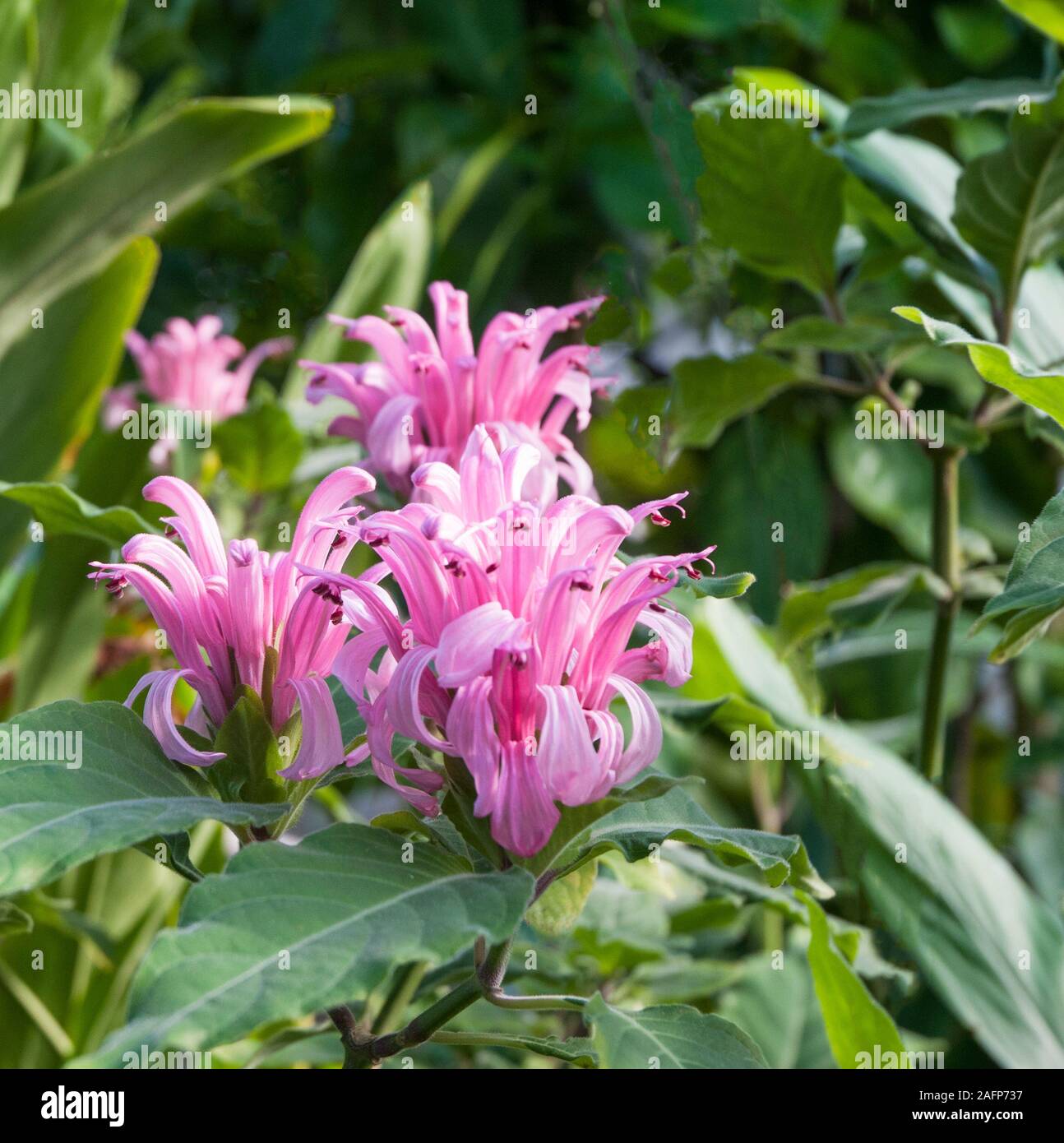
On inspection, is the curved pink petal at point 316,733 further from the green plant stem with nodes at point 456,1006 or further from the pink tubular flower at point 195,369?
the pink tubular flower at point 195,369

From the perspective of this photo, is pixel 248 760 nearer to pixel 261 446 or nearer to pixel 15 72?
pixel 261 446

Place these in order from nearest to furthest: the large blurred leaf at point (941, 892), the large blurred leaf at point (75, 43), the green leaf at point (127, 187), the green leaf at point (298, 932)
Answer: the green leaf at point (298, 932)
the large blurred leaf at point (941, 892)
the green leaf at point (127, 187)
the large blurred leaf at point (75, 43)

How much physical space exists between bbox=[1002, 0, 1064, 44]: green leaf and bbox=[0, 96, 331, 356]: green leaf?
370mm

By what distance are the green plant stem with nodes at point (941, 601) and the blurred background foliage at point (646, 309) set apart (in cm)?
2

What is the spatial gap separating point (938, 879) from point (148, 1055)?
→ 45 centimetres

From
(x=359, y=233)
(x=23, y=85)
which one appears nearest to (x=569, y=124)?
(x=359, y=233)

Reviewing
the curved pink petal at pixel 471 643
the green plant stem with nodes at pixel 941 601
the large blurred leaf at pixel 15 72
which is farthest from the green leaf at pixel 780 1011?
the large blurred leaf at pixel 15 72

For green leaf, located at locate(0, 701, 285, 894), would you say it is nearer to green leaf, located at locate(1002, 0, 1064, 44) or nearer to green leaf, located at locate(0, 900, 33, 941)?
green leaf, located at locate(0, 900, 33, 941)

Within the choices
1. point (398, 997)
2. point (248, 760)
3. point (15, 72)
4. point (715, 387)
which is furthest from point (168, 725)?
point (15, 72)

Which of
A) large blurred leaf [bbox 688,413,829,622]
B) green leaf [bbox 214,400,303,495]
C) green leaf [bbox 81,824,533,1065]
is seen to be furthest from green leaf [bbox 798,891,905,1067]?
green leaf [bbox 214,400,303,495]

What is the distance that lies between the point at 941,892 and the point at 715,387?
273mm

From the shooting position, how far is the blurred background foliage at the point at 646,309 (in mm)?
623

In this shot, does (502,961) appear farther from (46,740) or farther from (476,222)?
(476,222)

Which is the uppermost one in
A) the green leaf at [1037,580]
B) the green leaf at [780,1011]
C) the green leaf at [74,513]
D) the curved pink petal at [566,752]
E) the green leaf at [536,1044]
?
the green leaf at [74,513]
